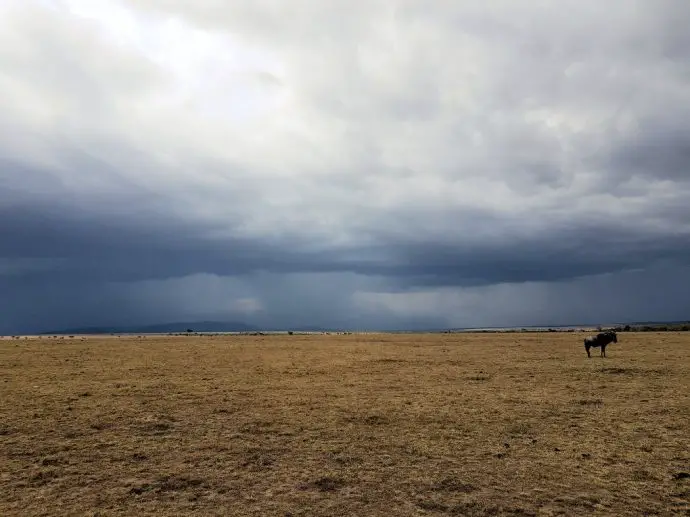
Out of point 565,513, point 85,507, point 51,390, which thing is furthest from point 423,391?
point 51,390

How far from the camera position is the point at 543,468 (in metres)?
11.2

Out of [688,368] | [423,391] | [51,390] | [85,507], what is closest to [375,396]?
[423,391]

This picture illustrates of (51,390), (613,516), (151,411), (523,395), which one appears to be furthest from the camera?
(51,390)

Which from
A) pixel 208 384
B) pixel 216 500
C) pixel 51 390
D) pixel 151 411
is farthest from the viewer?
pixel 208 384

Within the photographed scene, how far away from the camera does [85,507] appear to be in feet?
29.9

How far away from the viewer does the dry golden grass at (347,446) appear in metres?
9.44

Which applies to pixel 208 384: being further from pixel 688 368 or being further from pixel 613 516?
pixel 688 368

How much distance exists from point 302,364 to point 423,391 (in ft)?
46.8

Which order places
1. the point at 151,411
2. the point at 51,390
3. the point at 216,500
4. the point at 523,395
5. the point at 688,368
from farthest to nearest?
the point at 688,368, the point at 51,390, the point at 523,395, the point at 151,411, the point at 216,500

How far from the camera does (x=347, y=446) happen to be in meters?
13.0

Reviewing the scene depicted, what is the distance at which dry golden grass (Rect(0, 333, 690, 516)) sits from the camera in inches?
372

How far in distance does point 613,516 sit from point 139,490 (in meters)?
8.93

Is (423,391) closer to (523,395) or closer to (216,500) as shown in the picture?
(523,395)

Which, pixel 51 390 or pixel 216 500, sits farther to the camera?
pixel 51 390
